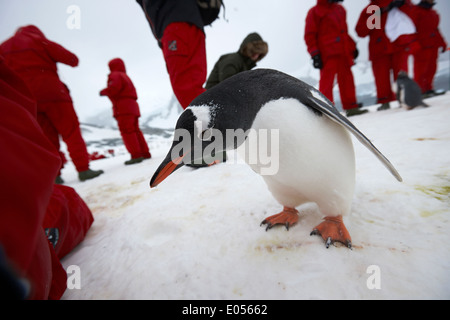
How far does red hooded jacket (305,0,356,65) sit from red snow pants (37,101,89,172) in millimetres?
3442

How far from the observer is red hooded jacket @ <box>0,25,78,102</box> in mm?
1899

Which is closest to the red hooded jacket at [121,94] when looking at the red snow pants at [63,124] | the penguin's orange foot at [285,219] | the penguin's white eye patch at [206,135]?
the red snow pants at [63,124]

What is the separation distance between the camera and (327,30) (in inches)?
Answer: 110

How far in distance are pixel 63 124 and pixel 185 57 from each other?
170cm

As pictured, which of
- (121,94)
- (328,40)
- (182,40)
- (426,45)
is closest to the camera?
(182,40)

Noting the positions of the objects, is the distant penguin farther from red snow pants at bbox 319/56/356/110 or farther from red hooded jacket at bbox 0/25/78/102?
red hooded jacket at bbox 0/25/78/102

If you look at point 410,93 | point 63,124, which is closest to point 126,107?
point 63,124

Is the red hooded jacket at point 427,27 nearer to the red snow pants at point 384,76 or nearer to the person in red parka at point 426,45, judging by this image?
the person in red parka at point 426,45

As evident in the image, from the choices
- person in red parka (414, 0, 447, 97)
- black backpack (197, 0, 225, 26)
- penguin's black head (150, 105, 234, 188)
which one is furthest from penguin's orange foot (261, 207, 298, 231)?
person in red parka (414, 0, 447, 97)

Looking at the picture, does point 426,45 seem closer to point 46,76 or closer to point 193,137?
point 193,137

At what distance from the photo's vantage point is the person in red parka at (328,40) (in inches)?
109

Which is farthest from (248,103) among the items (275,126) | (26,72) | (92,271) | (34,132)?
(26,72)

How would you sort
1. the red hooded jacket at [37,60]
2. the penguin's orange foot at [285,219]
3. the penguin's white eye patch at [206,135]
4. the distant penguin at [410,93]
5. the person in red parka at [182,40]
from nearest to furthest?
the penguin's white eye patch at [206,135] < the penguin's orange foot at [285,219] < the person in red parka at [182,40] < the red hooded jacket at [37,60] < the distant penguin at [410,93]
